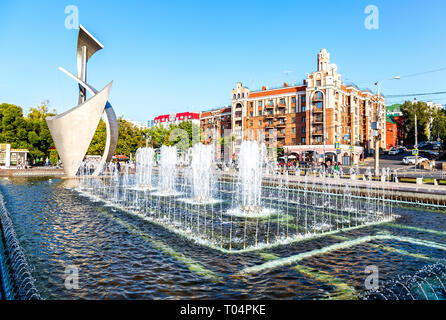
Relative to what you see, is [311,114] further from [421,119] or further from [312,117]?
[421,119]

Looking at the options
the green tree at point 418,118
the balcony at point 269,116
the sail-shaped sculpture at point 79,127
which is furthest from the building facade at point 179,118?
the sail-shaped sculpture at point 79,127

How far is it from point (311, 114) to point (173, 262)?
163ft

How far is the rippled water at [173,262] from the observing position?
500 centimetres

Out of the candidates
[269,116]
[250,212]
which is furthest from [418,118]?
[250,212]

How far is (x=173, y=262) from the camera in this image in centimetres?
632

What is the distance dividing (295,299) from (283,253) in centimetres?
231

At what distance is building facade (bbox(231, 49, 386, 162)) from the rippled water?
133ft

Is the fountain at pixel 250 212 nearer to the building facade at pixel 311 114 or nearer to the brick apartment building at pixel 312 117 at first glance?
the brick apartment building at pixel 312 117

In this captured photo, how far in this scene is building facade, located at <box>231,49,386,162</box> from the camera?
5072 cm

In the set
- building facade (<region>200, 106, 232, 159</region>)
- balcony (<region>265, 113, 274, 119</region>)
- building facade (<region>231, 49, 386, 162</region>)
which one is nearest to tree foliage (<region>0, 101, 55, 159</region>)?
building facade (<region>200, 106, 232, 159</region>)

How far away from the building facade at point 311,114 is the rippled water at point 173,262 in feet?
133

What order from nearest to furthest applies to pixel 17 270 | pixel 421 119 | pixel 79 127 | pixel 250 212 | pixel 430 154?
pixel 17 270, pixel 250 212, pixel 79 127, pixel 430 154, pixel 421 119

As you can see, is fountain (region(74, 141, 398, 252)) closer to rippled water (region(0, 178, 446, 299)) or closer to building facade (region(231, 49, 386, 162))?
rippled water (region(0, 178, 446, 299))
